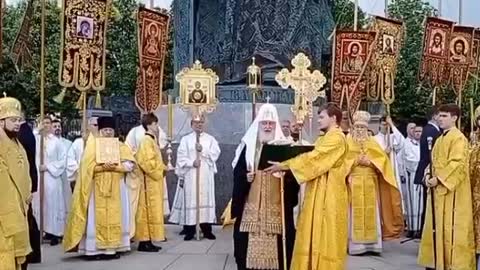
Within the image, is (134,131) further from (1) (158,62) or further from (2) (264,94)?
(2) (264,94)

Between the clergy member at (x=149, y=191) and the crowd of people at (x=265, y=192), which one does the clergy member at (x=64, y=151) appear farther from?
the clergy member at (x=149, y=191)

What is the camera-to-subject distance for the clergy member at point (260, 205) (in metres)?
8.25

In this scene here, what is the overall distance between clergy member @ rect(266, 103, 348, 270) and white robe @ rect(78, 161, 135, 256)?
2.93m

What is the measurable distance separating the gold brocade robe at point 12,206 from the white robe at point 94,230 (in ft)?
10.4

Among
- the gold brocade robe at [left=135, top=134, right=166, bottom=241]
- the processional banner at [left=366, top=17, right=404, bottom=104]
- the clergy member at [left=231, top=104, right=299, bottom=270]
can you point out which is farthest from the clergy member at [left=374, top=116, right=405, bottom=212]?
the clergy member at [left=231, top=104, right=299, bottom=270]

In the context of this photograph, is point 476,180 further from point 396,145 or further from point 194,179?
point 194,179

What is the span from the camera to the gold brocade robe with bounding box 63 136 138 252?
391 inches

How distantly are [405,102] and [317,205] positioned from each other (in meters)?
23.5

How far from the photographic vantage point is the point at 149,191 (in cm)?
1116

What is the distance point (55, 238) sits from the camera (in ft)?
39.1

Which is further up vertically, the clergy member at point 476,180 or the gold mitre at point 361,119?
the gold mitre at point 361,119

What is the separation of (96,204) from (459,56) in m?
6.27

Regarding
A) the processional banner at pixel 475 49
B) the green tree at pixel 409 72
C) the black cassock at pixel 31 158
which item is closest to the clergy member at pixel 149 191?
the black cassock at pixel 31 158

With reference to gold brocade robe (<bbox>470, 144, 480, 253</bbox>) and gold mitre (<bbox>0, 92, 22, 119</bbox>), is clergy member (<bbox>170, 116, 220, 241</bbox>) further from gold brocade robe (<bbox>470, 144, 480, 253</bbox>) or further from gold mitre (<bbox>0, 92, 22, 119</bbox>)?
gold mitre (<bbox>0, 92, 22, 119</bbox>)
